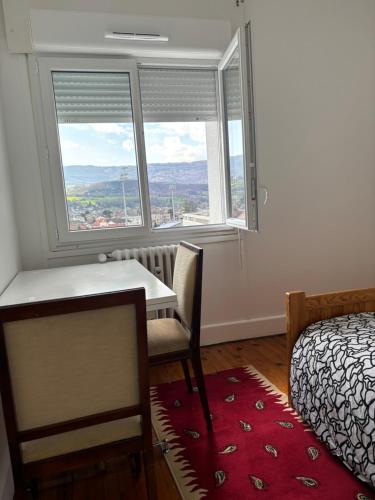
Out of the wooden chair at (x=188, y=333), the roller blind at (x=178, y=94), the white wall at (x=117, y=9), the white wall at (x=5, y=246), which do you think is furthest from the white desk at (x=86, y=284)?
the white wall at (x=117, y=9)

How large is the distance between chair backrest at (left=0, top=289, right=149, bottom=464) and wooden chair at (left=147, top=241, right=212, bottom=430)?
2.07 ft

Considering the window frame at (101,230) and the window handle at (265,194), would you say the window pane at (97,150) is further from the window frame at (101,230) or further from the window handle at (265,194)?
the window handle at (265,194)

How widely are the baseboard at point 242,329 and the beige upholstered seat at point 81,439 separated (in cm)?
172

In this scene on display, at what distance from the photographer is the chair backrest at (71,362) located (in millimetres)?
1039

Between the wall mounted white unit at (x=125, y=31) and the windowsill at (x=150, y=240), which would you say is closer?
the wall mounted white unit at (x=125, y=31)

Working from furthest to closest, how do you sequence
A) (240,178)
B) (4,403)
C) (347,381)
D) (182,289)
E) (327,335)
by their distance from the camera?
(240,178) < (182,289) < (327,335) < (347,381) < (4,403)

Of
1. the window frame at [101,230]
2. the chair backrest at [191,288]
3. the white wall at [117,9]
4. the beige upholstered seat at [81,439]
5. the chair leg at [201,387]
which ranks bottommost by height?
the chair leg at [201,387]

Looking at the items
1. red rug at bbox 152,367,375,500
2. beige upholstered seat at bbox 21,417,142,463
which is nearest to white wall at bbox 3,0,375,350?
red rug at bbox 152,367,375,500

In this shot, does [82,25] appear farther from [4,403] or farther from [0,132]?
[4,403]

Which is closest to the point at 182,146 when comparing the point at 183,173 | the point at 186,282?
the point at 183,173

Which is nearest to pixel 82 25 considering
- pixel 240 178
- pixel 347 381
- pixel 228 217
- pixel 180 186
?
pixel 180 186

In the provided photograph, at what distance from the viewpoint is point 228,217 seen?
2891 mm

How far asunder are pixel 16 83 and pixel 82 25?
0.58 meters

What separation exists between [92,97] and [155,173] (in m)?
0.68
